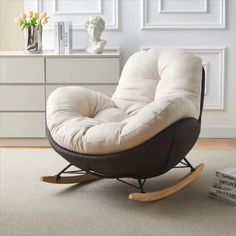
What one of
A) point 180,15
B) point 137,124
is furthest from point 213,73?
point 137,124

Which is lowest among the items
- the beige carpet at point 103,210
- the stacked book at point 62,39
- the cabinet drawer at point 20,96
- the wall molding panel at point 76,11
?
the beige carpet at point 103,210

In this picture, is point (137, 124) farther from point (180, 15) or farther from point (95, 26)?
point (180, 15)

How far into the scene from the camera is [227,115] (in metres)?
4.45

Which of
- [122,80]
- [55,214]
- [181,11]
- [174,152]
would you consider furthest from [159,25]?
[55,214]

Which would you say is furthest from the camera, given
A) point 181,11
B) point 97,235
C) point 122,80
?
point 181,11

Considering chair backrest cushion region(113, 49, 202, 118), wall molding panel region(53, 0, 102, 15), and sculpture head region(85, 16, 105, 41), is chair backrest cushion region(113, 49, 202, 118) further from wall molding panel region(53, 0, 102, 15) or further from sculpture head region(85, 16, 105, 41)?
wall molding panel region(53, 0, 102, 15)

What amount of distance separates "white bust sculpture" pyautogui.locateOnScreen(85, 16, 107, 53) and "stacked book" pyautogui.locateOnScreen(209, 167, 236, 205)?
1768mm

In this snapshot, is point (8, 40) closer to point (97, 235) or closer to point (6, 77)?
point (6, 77)

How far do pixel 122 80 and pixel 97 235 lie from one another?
1.25 metres

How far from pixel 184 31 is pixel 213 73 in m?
0.41

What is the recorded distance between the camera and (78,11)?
4.44m

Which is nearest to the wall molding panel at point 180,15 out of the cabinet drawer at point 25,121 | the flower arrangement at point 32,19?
the flower arrangement at point 32,19

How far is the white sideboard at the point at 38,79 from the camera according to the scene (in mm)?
4094

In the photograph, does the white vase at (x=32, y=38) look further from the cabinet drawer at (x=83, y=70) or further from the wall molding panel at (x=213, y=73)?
the wall molding panel at (x=213, y=73)
